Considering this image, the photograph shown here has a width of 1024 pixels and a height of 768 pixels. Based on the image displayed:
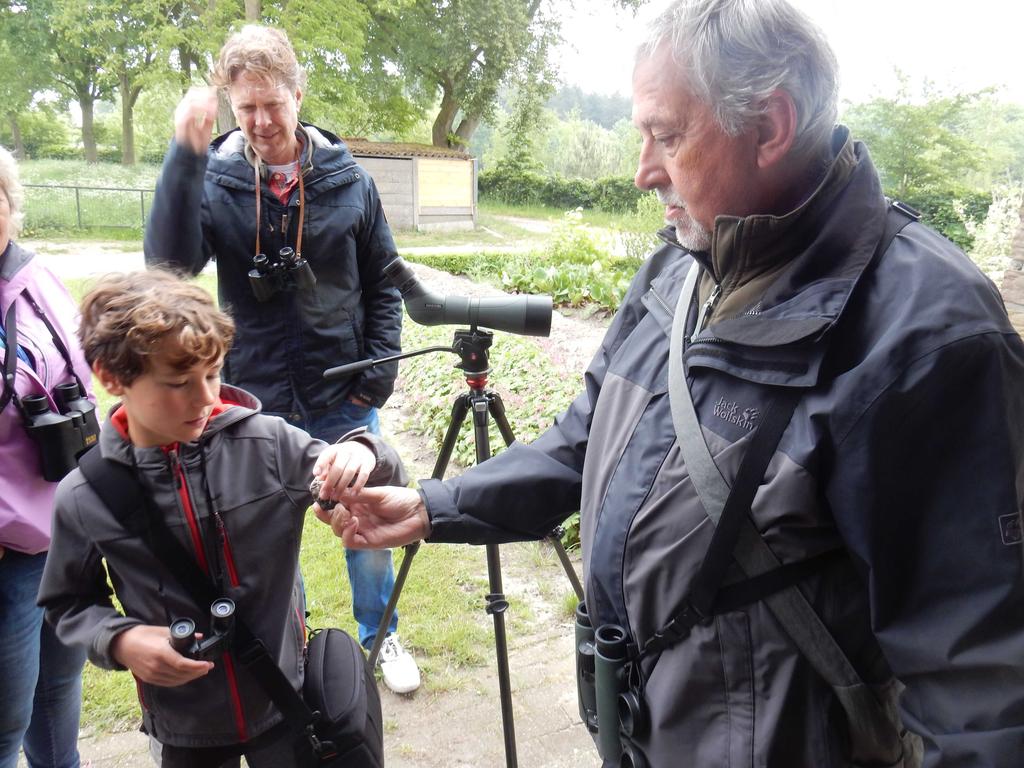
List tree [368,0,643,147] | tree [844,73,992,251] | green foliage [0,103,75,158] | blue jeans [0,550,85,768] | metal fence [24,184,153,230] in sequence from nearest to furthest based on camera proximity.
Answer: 1. blue jeans [0,550,85,768]
2. metal fence [24,184,153,230]
3. tree [844,73,992,251]
4. tree [368,0,643,147]
5. green foliage [0,103,75,158]

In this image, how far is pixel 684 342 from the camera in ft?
4.52

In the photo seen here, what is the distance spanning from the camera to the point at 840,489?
1073mm

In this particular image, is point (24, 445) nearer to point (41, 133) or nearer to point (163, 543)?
point (163, 543)

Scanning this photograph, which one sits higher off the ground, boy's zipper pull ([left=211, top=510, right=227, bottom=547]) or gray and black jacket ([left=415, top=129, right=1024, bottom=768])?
gray and black jacket ([left=415, top=129, right=1024, bottom=768])

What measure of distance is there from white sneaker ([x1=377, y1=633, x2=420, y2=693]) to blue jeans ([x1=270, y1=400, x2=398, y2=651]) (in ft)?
0.35

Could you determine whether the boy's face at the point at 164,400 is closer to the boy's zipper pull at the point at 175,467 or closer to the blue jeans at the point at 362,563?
the boy's zipper pull at the point at 175,467

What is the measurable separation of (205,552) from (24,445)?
62 centimetres

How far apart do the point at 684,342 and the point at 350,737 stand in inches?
48.9

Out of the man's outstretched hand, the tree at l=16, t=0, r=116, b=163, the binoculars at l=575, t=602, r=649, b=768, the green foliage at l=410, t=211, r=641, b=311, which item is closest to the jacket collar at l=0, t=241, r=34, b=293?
the man's outstretched hand

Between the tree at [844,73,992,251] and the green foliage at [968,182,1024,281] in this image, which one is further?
the tree at [844,73,992,251]

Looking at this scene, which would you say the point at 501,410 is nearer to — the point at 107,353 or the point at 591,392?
the point at 591,392

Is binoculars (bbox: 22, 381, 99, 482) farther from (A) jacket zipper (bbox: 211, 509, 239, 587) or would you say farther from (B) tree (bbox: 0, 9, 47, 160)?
(B) tree (bbox: 0, 9, 47, 160)

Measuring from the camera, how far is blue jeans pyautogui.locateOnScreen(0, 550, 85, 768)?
1862mm

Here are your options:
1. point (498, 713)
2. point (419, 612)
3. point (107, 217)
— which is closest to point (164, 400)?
point (498, 713)
